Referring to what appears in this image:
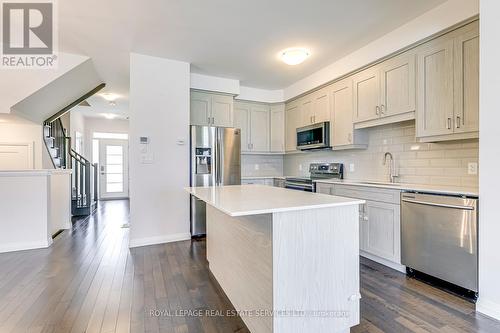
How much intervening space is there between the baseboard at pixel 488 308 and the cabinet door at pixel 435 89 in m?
1.46

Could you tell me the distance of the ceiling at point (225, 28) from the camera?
2.54 meters

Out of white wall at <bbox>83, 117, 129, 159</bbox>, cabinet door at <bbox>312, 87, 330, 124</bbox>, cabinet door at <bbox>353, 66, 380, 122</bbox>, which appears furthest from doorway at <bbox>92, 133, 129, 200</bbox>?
cabinet door at <bbox>353, 66, 380, 122</bbox>

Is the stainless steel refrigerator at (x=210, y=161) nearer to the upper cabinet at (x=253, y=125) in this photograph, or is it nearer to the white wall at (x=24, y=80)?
the upper cabinet at (x=253, y=125)

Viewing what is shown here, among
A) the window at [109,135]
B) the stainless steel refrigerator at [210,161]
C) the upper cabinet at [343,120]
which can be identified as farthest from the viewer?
the window at [109,135]

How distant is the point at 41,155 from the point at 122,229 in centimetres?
209

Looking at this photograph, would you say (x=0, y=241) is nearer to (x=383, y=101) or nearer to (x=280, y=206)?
(x=280, y=206)

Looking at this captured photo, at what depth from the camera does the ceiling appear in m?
2.54

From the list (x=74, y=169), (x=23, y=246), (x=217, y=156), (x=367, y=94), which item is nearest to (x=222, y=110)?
(x=217, y=156)

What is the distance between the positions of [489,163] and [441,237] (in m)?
0.76

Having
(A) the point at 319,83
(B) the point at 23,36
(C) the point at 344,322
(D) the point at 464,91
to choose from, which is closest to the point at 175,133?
(B) the point at 23,36

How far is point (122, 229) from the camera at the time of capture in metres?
4.55

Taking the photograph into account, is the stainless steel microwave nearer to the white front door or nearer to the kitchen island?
the kitchen island

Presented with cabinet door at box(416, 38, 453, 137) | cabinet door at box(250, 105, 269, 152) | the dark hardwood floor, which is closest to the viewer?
the dark hardwood floor

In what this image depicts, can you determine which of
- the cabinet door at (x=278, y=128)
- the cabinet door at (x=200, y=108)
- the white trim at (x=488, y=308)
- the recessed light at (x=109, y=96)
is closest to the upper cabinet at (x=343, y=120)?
the cabinet door at (x=278, y=128)
